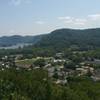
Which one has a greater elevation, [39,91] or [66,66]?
[39,91]

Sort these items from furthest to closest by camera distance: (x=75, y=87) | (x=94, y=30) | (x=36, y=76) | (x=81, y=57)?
(x=94, y=30)
(x=81, y=57)
(x=36, y=76)
(x=75, y=87)

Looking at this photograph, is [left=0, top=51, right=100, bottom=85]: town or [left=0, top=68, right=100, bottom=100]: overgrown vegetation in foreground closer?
[left=0, top=68, right=100, bottom=100]: overgrown vegetation in foreground

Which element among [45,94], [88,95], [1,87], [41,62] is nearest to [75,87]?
[88,95]

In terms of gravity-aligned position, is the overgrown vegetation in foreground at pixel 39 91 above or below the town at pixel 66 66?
above

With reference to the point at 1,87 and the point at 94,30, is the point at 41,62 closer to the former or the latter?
the point at 1,87

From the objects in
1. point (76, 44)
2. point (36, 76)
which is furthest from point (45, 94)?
point (76, 44)

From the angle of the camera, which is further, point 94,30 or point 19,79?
point 94,30

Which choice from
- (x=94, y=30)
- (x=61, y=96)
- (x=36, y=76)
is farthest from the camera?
(x=94, y=30)

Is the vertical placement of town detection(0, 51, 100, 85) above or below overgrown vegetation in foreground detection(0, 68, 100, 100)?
below

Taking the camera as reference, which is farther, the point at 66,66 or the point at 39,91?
the point at 66,66

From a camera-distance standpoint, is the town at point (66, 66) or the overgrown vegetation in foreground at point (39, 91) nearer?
the overgrown vegetation in foreground at point (39, 91)
